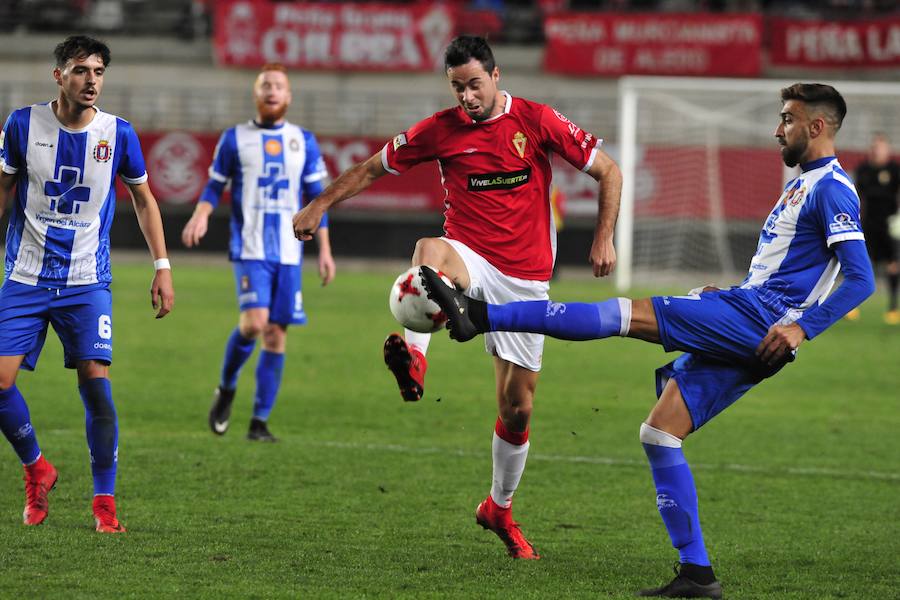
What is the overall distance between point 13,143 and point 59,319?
79 centimetres

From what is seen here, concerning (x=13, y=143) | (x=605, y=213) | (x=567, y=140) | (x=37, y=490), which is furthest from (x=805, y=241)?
(x=37, y=490)

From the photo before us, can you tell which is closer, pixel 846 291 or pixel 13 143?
pixel 846 291

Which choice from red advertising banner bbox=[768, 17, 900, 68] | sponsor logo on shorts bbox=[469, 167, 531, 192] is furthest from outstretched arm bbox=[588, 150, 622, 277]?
red advertising banner bbox=[768, 17, 900, 68]

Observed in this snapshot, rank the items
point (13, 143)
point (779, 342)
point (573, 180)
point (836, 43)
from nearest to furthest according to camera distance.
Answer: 1. point (779, 342)
2. point (13, 143)
3. point (573, 180)
4. point (836, 43)

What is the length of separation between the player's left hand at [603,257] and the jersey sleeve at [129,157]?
204 centimetres

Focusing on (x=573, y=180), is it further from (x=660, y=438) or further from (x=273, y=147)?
(x=660, y=438)

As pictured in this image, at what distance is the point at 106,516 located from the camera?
5.84 meters

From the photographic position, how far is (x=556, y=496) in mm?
7301

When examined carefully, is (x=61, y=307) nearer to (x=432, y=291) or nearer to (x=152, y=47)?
(x=432, y=291)

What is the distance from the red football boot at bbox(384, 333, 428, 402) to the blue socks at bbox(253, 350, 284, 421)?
3677mm

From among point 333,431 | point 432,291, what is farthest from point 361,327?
point 432,291

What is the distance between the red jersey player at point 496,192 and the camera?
18.9 feet

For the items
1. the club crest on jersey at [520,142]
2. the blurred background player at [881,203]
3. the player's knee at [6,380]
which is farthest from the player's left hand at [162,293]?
the blurred background player at [881,203]

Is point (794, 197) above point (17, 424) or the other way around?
above
